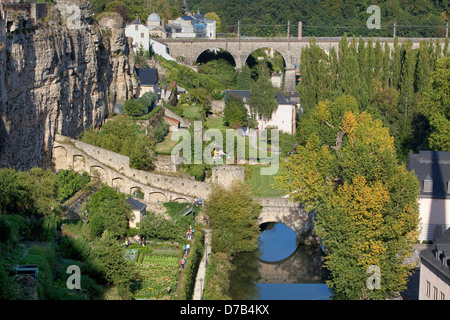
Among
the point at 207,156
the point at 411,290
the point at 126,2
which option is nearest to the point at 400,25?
the point at 126,2

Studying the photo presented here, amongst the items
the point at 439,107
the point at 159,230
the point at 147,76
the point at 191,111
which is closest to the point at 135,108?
the point at 147,76

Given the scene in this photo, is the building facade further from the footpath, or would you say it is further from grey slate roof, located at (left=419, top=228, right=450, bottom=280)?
the footpath

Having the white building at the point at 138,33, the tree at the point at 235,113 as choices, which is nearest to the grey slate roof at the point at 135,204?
the tree at the point at 235,113

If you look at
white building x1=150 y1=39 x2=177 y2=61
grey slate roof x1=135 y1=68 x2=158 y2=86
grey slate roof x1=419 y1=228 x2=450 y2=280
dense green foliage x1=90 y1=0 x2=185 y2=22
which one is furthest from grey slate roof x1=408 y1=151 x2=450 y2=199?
dense green foliage x1=90 y1=0 x2=185 y2=22

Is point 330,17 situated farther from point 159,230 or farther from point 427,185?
point 159,230
